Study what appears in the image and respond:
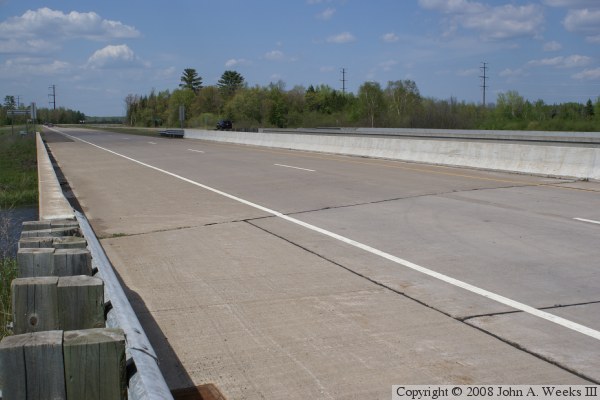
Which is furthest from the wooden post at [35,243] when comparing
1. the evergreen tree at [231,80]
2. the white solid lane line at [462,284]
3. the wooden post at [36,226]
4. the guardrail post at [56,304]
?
the evergreen tree at [231,80]

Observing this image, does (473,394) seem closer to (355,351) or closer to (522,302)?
(355,351)

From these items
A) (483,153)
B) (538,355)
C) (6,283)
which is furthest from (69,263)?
(483,153)

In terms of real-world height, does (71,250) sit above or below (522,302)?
above

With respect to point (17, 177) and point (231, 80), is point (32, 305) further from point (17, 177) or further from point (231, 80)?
point (231, 80)

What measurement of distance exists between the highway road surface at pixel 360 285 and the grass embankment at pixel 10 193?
1.40 meters

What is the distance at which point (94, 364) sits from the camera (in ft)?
11.2

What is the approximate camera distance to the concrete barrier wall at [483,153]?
18.6 meters

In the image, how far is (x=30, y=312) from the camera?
165 inches

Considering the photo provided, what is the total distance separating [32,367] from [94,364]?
0.96 feet

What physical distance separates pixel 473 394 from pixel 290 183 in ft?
44.9

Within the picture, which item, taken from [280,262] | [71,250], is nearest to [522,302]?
[280,262]

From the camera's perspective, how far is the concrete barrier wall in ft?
61.1

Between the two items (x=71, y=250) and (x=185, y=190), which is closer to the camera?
(x=71, y=250)
